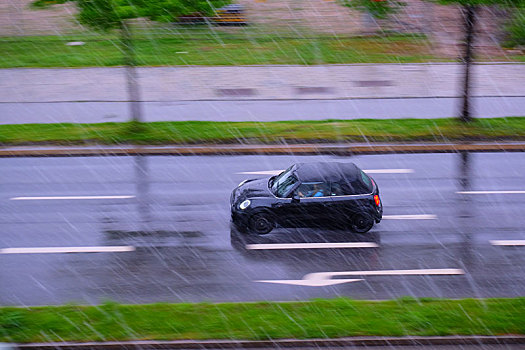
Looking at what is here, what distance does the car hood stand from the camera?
11.7 metres

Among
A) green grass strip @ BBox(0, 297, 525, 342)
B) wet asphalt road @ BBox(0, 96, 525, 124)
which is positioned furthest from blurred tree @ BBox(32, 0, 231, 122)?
green grass strip @ BBox(0, 297, 525, 342)

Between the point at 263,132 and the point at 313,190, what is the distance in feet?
19.3

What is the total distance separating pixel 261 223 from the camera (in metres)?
11.5

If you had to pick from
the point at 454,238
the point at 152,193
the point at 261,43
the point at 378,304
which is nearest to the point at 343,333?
the point at 378,304

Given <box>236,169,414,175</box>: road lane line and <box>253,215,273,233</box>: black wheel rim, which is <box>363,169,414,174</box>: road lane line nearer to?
<box>236,169,414,175</box>: road lane line

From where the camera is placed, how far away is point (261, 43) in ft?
92.2

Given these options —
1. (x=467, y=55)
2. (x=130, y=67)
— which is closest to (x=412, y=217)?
(x=467, y=55)

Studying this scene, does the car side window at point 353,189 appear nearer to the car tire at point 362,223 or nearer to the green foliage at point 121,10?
the car tire at point 362,223

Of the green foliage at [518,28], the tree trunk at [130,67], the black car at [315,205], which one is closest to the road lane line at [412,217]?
the black car at [315,205]

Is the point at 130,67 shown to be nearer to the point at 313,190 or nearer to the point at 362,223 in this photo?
the point at 313,190

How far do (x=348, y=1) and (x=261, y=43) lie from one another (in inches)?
422

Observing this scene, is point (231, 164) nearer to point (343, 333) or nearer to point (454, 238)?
point (454, 238)

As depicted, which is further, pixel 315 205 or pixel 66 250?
pixel 315 205

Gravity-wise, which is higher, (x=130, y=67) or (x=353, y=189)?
(x=130, y=67)
